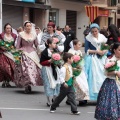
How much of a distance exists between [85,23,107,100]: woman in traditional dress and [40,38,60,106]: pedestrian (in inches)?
28.6

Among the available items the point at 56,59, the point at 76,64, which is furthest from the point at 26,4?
the point at 76,64

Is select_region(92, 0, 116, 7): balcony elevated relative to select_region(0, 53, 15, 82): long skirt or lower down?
elevated

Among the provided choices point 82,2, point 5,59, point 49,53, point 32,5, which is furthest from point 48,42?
point 82,2

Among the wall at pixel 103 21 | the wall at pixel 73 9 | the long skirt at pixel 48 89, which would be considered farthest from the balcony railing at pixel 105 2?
the long skirt at pixel 48 89

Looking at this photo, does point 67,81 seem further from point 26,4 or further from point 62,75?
point 26,4

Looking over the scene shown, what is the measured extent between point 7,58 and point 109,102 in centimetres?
642

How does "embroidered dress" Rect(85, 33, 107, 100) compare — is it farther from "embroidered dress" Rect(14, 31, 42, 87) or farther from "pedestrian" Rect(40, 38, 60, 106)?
"embroidered dress" Rect(14, 31, 42, 87)

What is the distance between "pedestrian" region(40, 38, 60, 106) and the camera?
10.9 m

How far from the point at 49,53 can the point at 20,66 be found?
8.15 feet

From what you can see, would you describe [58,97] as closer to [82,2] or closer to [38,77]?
[38,77]

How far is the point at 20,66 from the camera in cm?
1323

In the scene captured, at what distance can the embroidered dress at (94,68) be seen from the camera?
1120 centimetres

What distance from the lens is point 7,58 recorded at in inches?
564

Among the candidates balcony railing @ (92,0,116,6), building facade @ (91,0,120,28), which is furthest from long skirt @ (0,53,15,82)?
balcony railing @ (92,0,116,6)
